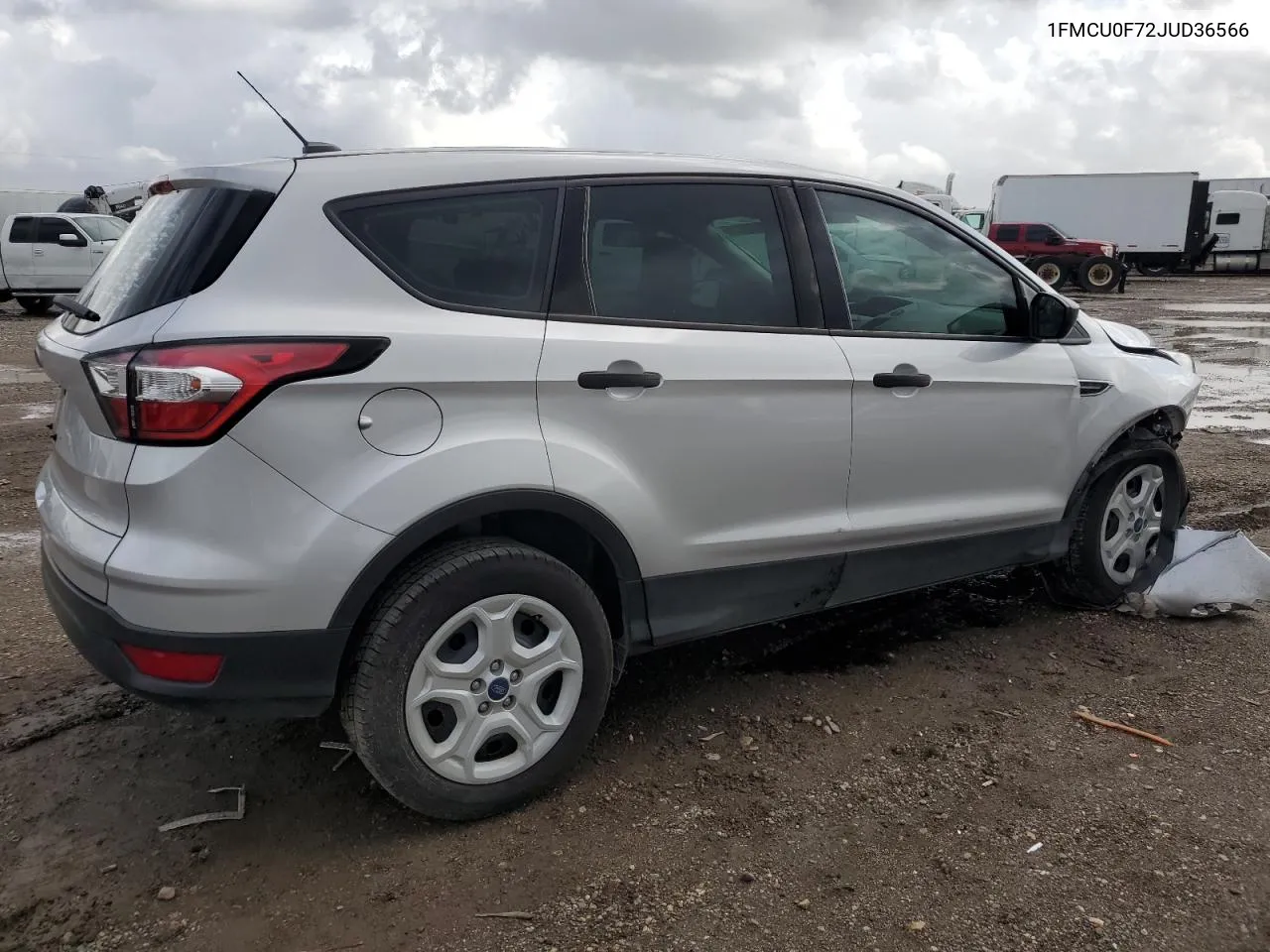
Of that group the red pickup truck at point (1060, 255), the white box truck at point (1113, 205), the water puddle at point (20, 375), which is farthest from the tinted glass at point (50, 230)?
the white box truck at point (1113, 205)

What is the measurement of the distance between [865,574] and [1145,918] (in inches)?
52.7

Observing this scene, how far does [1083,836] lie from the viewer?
8.75ft

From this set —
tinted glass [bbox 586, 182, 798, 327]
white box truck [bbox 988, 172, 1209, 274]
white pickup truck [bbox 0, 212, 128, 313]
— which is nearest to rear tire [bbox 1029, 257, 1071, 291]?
white box truck [bbox 988, 172, 1209, 274]

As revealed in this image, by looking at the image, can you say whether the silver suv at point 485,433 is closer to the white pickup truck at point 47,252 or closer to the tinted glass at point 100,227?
the white pickup truck at point 47,252

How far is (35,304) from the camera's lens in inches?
744

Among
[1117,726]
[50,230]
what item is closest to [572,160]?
[1117,726]

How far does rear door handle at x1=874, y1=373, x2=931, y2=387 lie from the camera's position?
326cm

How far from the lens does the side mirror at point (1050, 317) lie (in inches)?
146

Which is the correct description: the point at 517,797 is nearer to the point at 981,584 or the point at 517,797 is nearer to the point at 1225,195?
the point at 981,584

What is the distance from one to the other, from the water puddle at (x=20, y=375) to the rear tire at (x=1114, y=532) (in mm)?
10051

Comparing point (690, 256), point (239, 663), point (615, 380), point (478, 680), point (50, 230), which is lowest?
point (478, 680)

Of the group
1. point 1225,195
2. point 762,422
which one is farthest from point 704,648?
point 1225,195

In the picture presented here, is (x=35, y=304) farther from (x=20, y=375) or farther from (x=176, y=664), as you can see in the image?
(x=176, y=664)

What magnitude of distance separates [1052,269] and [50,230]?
79.2 ft
